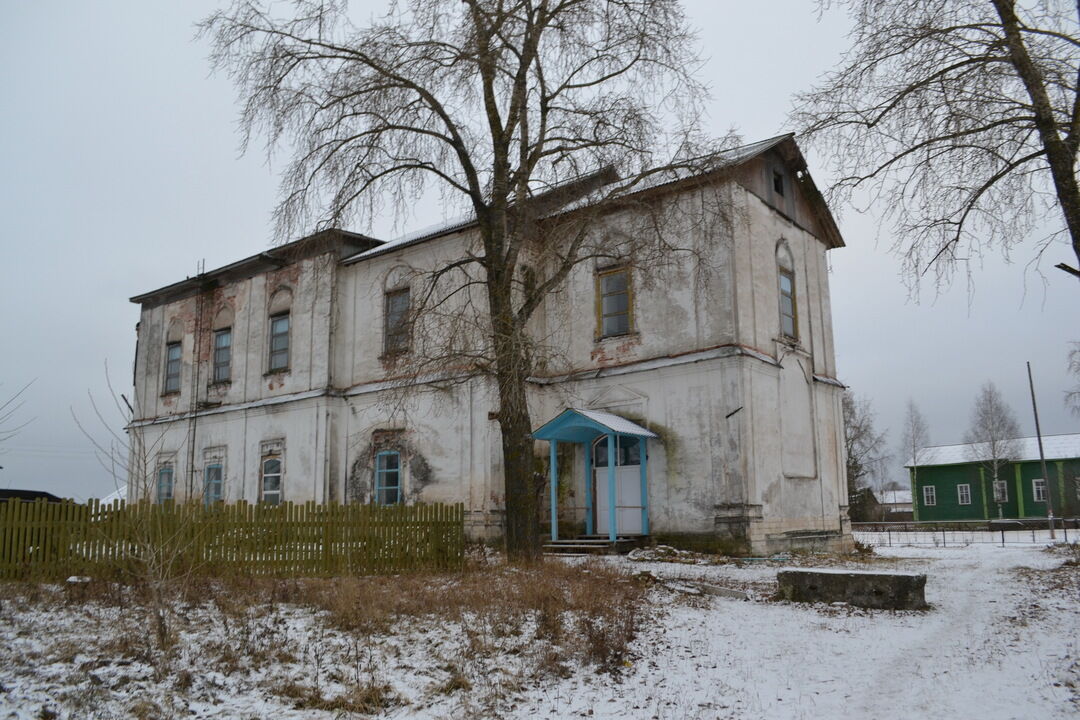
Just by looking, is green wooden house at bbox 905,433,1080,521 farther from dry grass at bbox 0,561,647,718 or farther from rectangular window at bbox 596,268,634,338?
dry grass at bbox 0,561,647,718

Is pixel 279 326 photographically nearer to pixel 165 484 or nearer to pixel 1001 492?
pixel 165 484

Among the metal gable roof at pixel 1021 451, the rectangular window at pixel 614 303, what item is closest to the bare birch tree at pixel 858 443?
the metal gable roof at pixel 1021 451

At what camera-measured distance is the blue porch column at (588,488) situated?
19.5 metres

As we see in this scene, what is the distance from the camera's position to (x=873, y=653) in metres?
8.43

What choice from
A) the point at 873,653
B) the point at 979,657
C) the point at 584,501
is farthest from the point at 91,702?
the point at 584,501

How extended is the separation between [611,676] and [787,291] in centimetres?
1515

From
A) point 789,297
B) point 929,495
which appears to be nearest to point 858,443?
point 929,495

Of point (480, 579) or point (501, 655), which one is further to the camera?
point (480, 579)

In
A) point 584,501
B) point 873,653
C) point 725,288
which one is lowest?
point 873,653

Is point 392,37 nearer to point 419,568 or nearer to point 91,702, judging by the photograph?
point 419,568

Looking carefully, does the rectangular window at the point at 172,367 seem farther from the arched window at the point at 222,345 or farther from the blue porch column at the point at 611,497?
the blue porch column at the point at 611,497

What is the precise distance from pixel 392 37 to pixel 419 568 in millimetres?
8668

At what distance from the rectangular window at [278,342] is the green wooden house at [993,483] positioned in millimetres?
41601

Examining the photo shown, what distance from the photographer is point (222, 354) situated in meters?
27.8
